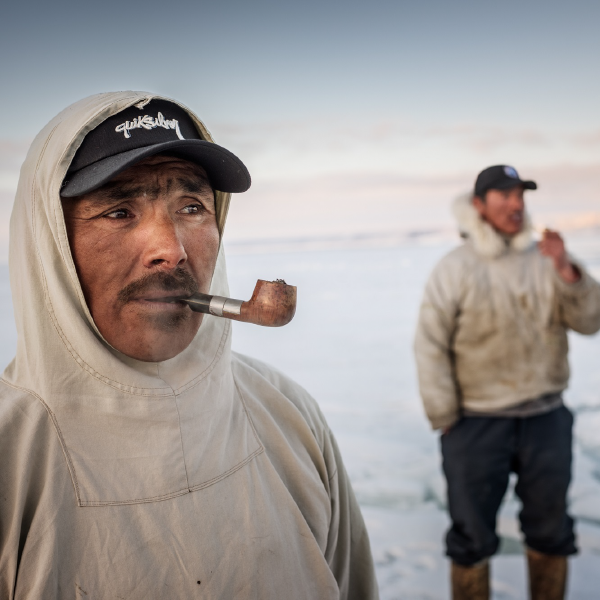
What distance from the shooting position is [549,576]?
3127 mm

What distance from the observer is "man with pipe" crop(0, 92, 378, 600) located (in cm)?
115

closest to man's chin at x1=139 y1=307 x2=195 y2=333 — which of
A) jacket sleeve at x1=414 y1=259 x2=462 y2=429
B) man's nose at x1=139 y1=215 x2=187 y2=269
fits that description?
man's nose at x1=139 y1=215 x2=187 y2=269

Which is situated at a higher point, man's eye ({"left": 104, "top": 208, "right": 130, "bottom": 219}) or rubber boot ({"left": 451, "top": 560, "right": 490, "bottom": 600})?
man's eye ({"left": 104, "top": 208, "right": 130, "bottom": 219})

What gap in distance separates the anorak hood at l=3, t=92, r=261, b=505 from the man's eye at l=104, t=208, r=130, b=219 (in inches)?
4.2

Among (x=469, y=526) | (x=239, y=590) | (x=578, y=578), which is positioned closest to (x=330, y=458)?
(x=239, y=590)

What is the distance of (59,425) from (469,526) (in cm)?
264

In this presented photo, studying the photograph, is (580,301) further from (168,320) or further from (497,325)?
(168,320)

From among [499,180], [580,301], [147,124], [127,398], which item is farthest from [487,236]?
[127,398]

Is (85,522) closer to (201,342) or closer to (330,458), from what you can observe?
(201,342)

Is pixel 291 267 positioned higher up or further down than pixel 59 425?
higher up

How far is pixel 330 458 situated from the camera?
1618 mm

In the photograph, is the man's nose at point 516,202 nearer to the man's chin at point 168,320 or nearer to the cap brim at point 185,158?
the cap brim at point 185,158

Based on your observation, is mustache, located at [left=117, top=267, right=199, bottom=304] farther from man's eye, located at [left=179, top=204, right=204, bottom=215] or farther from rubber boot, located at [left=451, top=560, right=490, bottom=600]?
rubber boot, located at [left=451, top=560, right=490, bottom=600]

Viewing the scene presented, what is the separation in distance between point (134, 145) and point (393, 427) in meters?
4.71
